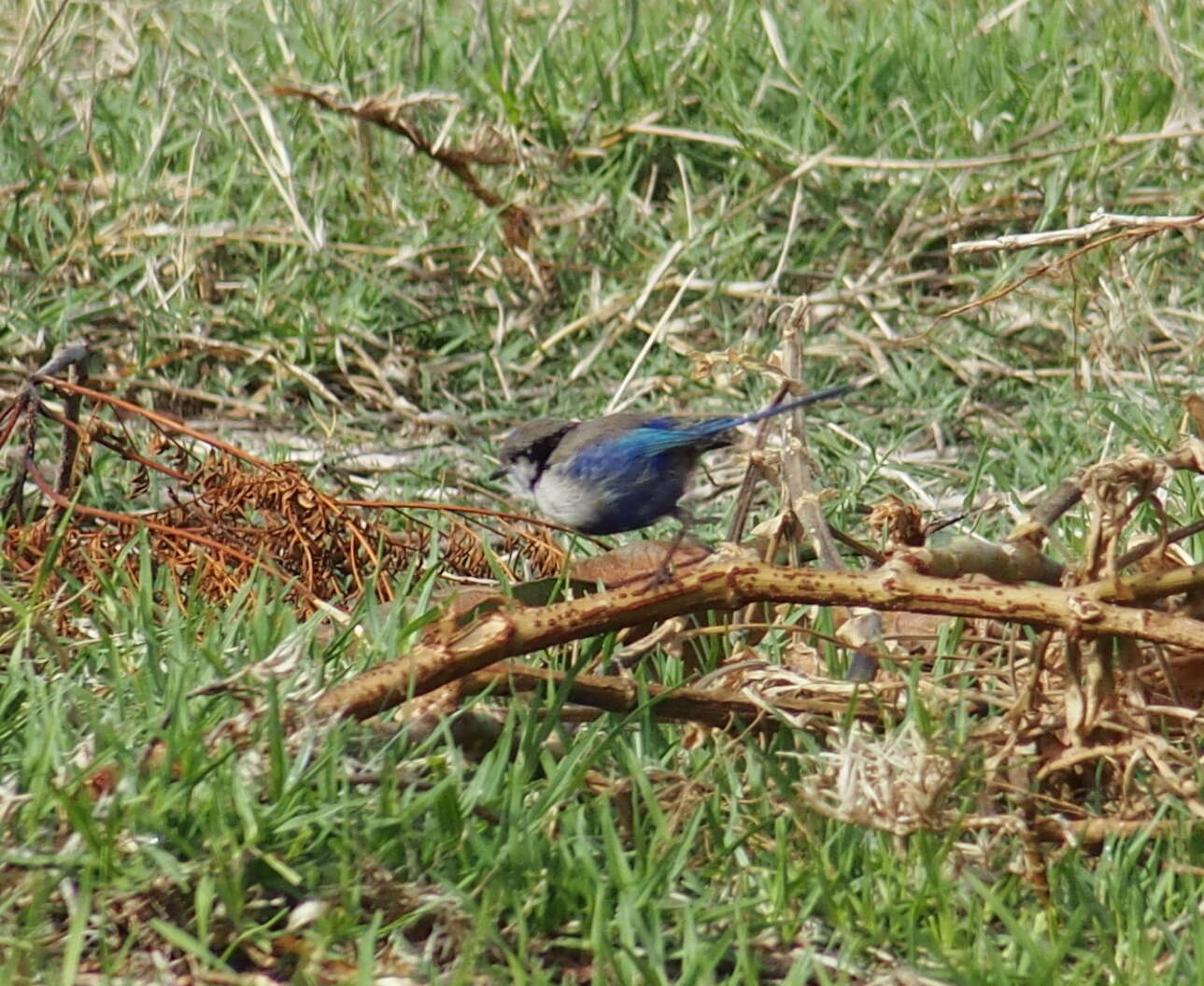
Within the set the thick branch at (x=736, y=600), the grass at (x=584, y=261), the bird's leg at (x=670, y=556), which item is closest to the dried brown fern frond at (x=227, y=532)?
the grass at (x=584, y=261)

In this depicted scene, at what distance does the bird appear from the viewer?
12.9 ft

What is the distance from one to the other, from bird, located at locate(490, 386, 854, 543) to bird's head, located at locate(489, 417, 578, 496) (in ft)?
0.49

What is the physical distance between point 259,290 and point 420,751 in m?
2.86

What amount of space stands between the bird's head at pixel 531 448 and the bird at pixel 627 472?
148mm

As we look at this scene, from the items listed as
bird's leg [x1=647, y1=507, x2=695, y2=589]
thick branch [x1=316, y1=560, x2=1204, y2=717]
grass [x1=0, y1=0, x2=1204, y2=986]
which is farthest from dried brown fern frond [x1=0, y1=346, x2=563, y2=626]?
thick branch [x1=316, y1=560, x2=1204, y2=717]

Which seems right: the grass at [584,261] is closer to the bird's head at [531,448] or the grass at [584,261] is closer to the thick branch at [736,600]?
the thick branch at [736,600]

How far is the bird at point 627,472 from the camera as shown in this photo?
3945mm

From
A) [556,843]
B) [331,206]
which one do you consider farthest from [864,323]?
[556,843]

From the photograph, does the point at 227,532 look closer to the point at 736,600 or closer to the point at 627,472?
the point at 627,472

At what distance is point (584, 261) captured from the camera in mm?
5879

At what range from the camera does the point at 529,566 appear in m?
4.23

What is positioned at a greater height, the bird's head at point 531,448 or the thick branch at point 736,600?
the thick branch at point 736,600

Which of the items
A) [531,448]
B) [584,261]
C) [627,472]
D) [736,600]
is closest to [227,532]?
[531,448]

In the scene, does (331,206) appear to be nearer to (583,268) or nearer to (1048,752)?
(583,268)
